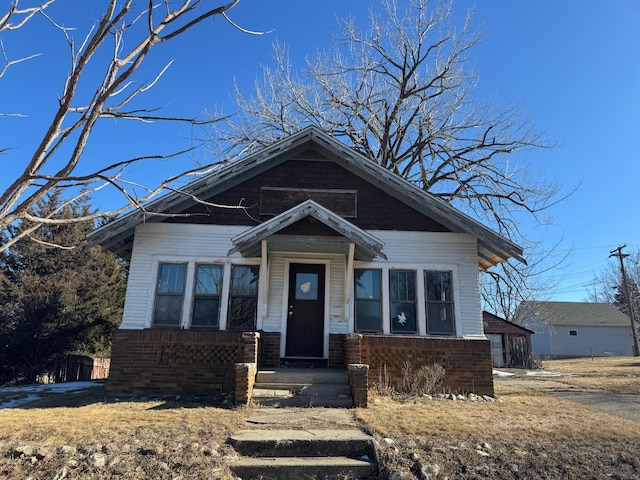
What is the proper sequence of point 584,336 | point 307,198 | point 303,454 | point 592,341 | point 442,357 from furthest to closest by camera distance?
point 584,336
point 592,341
point 307,198
point 442,357
point 303,454

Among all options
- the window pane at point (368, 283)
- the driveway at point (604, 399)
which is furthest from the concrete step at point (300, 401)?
the driveway at point (604, 399)

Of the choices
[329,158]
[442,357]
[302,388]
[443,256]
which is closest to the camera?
[302,388]

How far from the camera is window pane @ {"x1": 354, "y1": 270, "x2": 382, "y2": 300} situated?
10.5 meters

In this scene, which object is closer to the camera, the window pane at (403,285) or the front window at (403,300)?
the front window at (403,300)

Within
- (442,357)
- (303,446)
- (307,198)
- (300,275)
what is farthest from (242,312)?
(303,446)

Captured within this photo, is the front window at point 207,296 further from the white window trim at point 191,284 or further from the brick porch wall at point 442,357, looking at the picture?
the brick porch wall at point 442,357

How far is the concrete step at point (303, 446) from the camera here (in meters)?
5.57

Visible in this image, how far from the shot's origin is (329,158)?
1115 cm

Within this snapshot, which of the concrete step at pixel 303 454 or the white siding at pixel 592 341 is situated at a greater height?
the white siding at pixel 592 341

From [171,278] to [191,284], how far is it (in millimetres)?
479

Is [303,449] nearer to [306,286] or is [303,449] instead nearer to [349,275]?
[349,275]

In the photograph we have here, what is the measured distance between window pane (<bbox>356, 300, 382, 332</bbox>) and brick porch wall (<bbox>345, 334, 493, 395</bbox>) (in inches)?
19.5

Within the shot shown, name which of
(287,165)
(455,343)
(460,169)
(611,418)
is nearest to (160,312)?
(287,165)

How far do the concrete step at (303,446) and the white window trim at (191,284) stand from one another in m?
4.34
